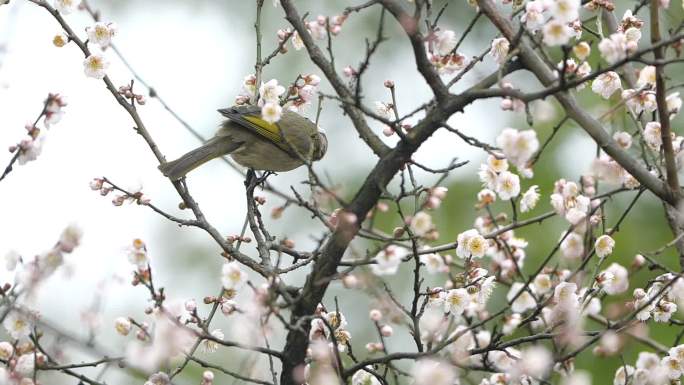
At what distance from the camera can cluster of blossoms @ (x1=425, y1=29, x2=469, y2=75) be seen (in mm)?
3364

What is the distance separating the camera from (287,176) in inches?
485

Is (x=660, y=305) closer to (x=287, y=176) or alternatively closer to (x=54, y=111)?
(x=54, y=111)

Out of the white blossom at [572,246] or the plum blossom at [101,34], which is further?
the plum blossom at [101,34]

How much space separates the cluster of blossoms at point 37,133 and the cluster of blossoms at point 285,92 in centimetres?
83

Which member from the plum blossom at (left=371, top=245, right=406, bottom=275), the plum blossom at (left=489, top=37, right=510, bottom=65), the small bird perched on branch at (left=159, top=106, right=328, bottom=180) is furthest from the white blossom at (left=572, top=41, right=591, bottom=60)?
the small bird perched on branch at (left=159, top=106, right=328, bottom=180)

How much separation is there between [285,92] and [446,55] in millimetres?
961

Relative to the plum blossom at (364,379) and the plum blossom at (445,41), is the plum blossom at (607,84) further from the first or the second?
the plum blossom at (364,379)

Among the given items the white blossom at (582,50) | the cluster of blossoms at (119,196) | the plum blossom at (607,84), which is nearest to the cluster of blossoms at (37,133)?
the cluster of blossoms at (119,196)

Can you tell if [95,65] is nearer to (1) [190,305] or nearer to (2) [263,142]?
(1) [190,305]

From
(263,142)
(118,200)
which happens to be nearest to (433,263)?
(118,200)


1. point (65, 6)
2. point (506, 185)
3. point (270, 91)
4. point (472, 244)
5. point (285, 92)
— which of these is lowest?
point (472, 244)

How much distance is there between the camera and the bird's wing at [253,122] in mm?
4863

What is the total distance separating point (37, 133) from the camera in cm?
309

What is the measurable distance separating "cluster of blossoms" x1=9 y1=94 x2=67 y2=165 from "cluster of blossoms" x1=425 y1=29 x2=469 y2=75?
1287mm
